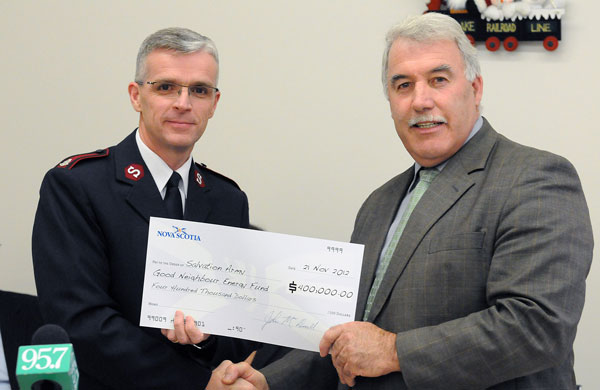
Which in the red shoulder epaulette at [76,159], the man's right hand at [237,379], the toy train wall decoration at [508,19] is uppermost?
the toy train wall decoration at [508,19]

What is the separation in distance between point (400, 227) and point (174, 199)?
2.32 ft

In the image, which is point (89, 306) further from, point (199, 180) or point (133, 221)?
point (199, 180)

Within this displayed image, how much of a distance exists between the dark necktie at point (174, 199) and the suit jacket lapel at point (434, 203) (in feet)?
2.28

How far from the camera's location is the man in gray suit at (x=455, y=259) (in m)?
1.87

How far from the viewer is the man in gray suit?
73.5 inches

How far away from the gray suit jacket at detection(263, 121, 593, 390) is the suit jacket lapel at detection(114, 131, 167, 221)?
0.67 meters

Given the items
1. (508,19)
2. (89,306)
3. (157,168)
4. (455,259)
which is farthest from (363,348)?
(508,19)

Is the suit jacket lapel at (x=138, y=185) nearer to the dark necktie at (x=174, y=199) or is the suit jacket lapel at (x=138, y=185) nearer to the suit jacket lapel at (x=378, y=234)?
the dark necktie at (x=174, y=199)

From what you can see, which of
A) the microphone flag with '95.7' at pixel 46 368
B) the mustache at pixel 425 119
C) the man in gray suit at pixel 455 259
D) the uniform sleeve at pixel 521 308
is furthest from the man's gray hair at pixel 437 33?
the microphone flag with '95.7' at pixel 46 368

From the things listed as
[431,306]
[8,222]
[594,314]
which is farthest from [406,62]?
[8,222]

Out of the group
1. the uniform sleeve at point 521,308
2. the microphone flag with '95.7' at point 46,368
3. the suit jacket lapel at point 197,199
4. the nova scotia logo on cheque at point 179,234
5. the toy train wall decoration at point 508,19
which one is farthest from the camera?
the toy train wall decoration at point 508,19

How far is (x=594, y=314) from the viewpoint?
315 centimetres

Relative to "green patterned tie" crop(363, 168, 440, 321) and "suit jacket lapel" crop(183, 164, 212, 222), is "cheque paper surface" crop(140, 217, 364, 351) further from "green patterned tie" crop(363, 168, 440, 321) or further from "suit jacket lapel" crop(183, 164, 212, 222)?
"suit jacket lapel" crop(183, 164, 212, 222)

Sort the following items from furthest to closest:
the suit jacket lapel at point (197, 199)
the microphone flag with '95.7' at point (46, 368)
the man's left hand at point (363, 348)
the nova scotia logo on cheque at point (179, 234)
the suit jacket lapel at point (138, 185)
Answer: the suit jacket lapel at point (197, 199), the suit jacket lapel at point (138, 185), the nova scotia logo on cheque at point (179, 234), the man's left hand at point (363, 348), the microphone flag with '95.7' at point (46, 368)
